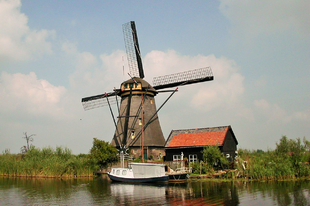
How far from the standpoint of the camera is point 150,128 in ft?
113

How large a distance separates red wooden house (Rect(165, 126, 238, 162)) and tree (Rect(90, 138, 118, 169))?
6168 mm

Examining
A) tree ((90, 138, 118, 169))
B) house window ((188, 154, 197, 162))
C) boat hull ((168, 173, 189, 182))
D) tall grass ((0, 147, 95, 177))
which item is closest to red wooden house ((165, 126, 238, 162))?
house window ((188, 154, 197, 162))

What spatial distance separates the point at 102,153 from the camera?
30.4 m

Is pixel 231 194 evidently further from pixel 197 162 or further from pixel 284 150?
pixel 197 162

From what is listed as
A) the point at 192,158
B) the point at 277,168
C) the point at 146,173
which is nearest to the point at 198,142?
the point at 192,158

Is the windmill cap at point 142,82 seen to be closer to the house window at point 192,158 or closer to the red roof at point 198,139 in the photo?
the red roof at point 198,139

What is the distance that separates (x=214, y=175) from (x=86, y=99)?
2099 centimetres

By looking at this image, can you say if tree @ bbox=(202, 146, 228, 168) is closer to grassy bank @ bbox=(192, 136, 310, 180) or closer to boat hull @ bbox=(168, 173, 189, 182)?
grassy bank @ bbox=(192, 136, 310, 180)

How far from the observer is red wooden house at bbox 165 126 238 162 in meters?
28.2

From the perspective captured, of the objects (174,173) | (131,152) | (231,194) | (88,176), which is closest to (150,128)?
(131,152)

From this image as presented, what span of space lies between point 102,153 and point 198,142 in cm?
1040

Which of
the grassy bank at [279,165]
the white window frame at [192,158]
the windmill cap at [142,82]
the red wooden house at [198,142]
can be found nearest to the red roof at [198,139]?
the red wooden house at [198,142]

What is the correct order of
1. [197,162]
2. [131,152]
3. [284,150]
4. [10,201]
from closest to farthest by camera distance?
[10,201] → [284,150] → [197,162] → [131,152]

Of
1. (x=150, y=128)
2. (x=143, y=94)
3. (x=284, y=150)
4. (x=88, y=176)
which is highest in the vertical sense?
(x=143, y=94)
